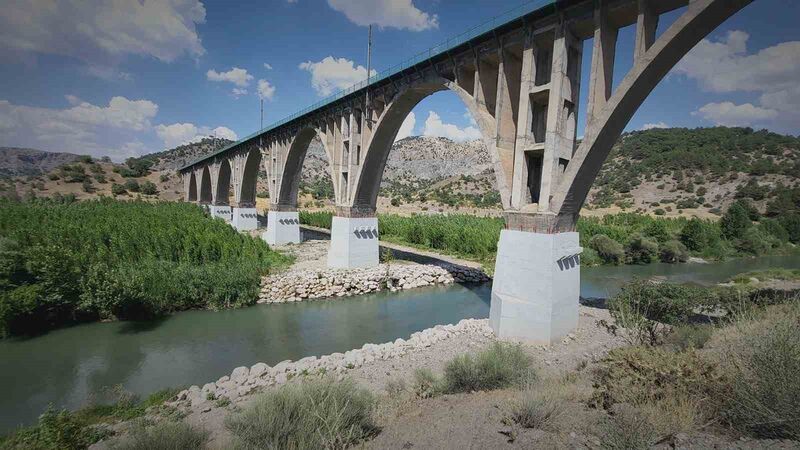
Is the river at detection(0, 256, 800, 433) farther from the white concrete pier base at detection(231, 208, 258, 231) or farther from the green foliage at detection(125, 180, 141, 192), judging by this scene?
the green foliage at detection(125, 180, 141, 192)

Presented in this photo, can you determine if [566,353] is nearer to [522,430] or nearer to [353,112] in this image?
[522,430]

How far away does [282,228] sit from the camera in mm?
29281

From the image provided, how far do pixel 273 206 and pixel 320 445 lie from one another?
27056mm

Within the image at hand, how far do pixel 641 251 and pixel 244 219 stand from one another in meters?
37.4

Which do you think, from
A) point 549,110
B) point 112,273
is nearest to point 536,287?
point 549,110

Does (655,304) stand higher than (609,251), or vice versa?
(655,304)

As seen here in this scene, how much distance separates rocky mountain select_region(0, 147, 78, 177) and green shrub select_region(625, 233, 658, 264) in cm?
21611

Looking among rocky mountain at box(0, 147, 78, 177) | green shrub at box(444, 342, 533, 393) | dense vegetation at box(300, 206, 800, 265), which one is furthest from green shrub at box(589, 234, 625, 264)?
rocky mountain at box(0, 147, 78, 177)

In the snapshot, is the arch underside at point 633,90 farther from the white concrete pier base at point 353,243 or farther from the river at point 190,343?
the white concrete pier base at point 353,243

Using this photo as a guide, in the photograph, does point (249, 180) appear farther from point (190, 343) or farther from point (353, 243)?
point (190, 343)

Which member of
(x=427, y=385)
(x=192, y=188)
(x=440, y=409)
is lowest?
(x=427, y=385)

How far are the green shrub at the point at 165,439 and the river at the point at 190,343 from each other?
5.35 metres

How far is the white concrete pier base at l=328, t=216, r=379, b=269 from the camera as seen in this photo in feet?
67.8

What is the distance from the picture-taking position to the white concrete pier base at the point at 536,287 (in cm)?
1066
